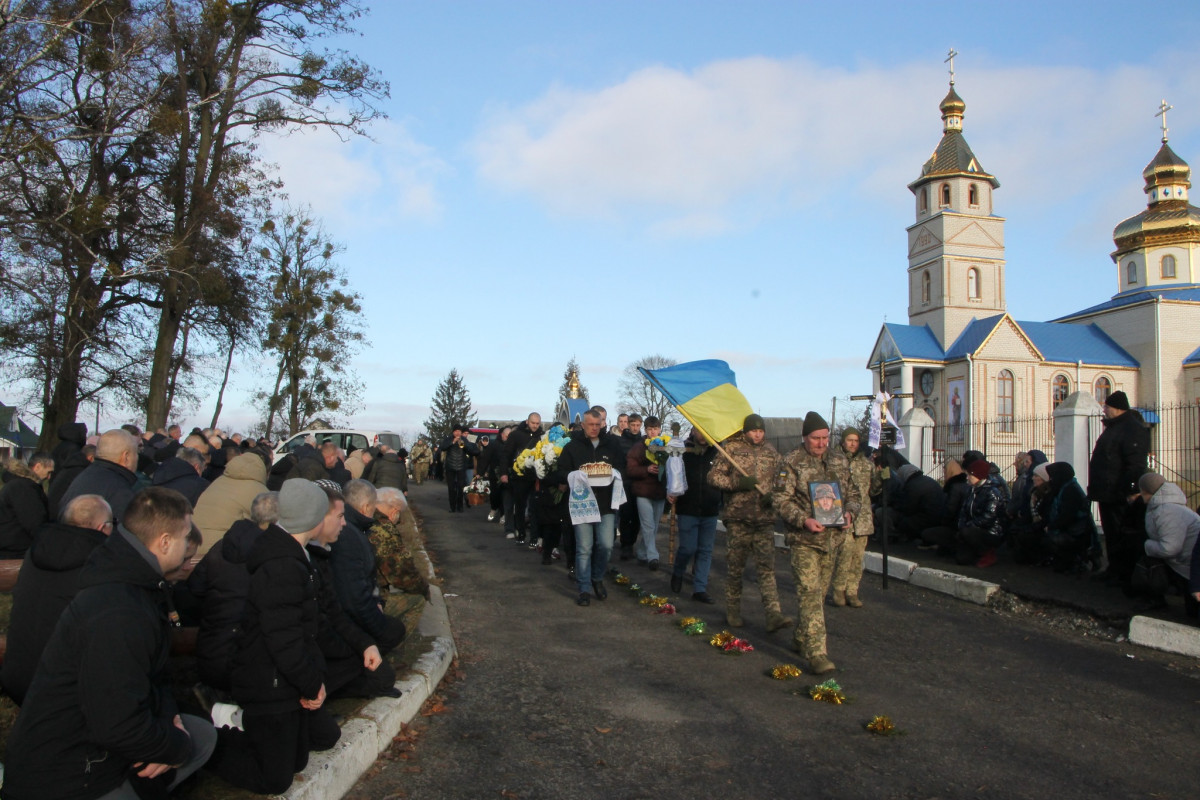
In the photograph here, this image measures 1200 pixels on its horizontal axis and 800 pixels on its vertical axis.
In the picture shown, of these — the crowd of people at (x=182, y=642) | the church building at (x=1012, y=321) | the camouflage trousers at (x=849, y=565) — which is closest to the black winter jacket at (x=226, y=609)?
the crowd of people at (x=182, y=642)

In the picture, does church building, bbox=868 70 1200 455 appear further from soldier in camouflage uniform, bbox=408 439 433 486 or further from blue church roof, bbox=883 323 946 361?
soldier in camouflage uniform, bbox=408 439 433 486

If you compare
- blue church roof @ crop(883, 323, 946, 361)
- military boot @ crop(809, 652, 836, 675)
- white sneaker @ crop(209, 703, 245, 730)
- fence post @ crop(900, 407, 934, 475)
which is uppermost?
blue church roof @ crop(883, 323, 946, 361)

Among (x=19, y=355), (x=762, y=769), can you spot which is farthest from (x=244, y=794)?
(x=19, y=355)

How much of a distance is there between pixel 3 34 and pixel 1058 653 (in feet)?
44.3

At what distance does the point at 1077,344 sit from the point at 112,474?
62.6 meters

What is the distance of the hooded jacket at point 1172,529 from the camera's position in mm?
8484

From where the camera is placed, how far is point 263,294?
85.4 feet

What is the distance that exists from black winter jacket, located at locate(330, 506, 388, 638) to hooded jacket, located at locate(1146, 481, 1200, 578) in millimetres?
7230

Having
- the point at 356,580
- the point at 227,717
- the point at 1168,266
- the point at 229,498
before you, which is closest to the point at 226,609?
the point at 227,717

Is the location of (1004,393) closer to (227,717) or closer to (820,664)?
(820,664)

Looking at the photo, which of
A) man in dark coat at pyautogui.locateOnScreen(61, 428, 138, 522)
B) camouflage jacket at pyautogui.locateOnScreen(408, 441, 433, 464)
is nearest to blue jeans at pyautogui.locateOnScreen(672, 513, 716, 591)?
man in dark coat at pyautogui.locateOnScreen(61, 428, 138, 522)

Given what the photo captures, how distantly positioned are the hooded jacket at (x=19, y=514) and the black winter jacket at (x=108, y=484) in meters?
1.02

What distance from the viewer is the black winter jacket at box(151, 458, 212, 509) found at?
27.9ft

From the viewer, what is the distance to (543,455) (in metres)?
13.4
